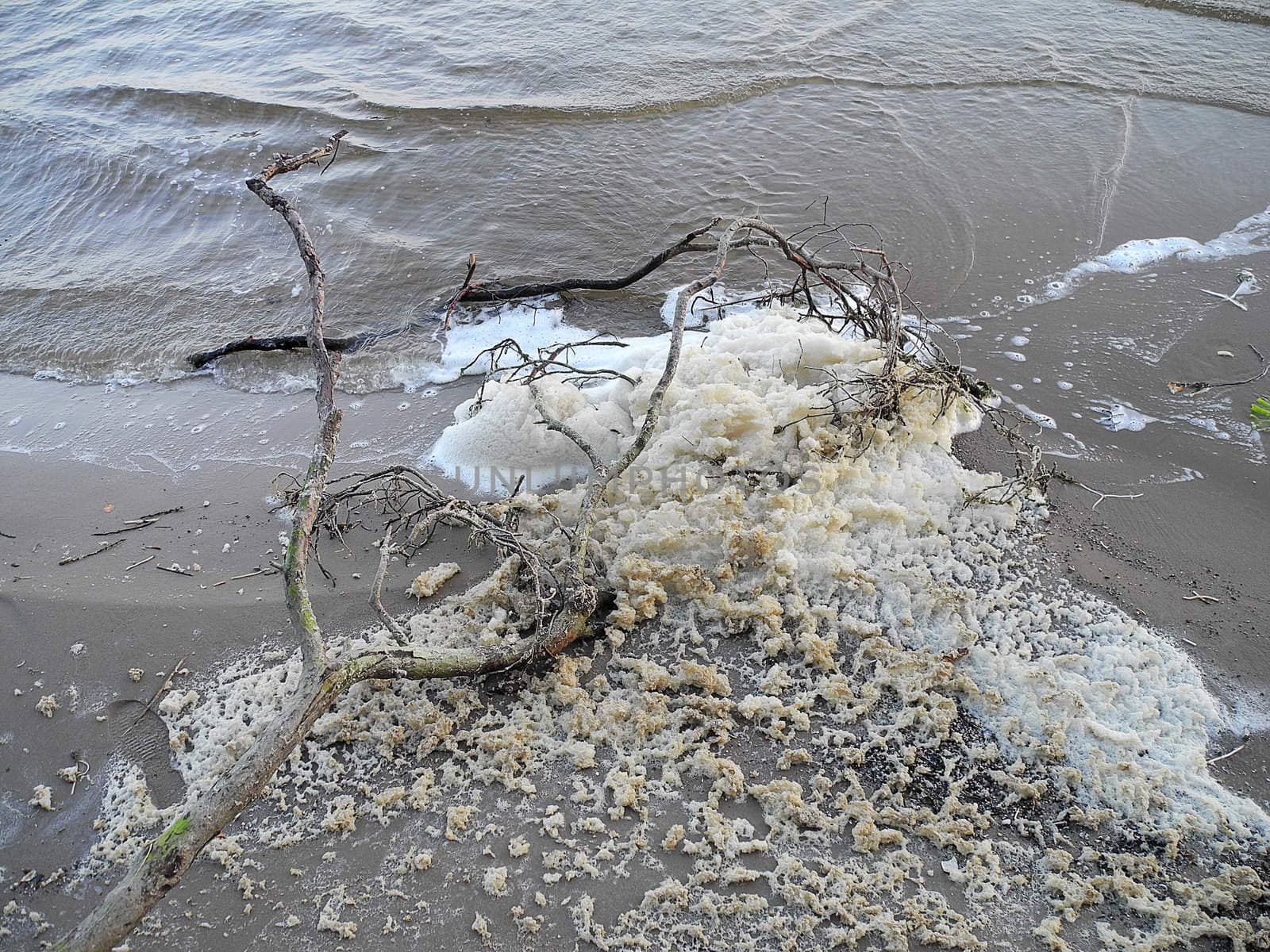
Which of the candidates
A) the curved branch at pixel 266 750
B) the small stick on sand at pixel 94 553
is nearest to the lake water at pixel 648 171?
the small stick on sand at pixel 94 553

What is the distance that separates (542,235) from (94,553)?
12.5 ft

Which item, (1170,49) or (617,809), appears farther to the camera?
(1170,49)

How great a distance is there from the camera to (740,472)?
3453 millimetres

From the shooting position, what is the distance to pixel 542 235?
6141 mm

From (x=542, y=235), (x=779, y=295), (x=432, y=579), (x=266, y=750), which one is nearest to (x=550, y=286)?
(x=542, y=235)

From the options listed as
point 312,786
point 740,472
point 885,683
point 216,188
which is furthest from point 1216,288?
point 216,188

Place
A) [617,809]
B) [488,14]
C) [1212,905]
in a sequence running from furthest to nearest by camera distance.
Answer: [488,14] → [617,809] → [1212,905]

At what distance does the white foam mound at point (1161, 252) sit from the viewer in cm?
504

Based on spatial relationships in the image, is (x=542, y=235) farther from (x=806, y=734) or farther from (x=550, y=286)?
(x=806, y=734)

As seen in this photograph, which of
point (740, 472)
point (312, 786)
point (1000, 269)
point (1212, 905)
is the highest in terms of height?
point (1000, 269)

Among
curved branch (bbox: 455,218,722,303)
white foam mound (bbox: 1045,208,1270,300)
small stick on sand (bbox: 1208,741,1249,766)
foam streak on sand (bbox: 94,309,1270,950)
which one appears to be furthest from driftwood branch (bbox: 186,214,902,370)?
small stick on sand (bbox: 1208,741,1249,766)

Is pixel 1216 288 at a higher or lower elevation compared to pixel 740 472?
higher

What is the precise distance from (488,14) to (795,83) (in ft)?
14.2

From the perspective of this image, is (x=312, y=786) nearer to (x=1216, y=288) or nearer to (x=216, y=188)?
(x=1216, y=288)
